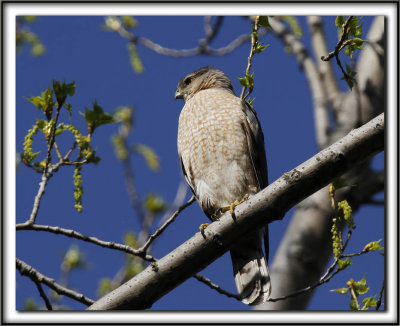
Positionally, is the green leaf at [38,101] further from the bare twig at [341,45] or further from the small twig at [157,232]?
the bare twig at [341,45]

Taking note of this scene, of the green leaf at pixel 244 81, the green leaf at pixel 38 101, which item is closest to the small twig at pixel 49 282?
the green leaf at pixel 38 101

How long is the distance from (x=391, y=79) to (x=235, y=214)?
47.8 inches

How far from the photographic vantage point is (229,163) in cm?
462

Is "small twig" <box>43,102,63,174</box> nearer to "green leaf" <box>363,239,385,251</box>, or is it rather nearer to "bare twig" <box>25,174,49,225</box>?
"bare twig" <box>25,174,49,225</box>

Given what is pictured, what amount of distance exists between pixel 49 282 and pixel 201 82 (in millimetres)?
3082

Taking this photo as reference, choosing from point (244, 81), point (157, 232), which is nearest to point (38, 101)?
point (157, 232)

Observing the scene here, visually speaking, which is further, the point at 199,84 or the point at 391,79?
the point at 199,84

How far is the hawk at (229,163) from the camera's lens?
454 centimetres

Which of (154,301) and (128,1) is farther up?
(128,1)

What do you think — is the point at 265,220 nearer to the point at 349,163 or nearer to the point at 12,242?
the point at 349,163

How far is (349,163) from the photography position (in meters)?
3.10

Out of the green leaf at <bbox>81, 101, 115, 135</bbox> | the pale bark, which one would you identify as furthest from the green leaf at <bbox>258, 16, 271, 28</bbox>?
the pale bark

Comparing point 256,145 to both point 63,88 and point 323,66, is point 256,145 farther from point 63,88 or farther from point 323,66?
point 323,66

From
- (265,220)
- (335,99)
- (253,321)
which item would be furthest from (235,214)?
(335,99)
